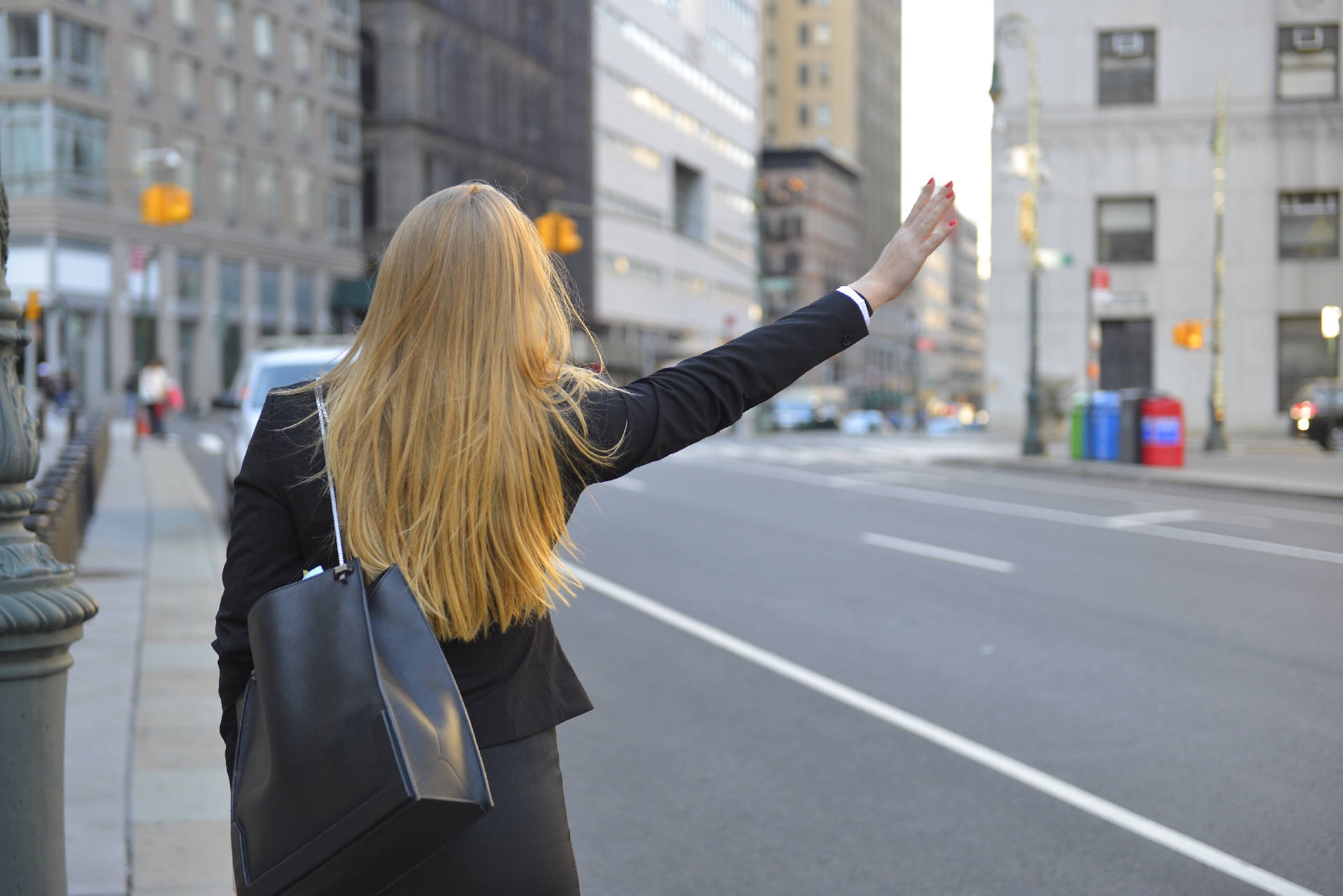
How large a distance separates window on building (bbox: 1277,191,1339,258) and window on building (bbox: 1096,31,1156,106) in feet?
16.4

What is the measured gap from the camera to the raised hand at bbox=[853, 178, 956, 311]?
7.97ft

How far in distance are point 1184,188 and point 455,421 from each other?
39225mm

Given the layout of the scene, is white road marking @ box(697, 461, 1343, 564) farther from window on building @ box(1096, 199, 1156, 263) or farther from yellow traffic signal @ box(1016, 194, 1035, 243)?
window on building @ box(1096, 199, 1156, 263)

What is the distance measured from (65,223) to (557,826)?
51200 mm

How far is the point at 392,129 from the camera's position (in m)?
65.0

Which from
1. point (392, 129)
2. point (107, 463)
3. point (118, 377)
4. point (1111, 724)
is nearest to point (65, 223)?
point (118, 377)

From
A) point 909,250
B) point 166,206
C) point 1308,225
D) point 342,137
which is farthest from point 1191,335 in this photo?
point 342,137

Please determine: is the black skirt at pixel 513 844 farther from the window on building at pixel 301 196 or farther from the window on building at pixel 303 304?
the window on building at pixel 301 196

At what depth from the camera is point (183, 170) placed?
5306cm

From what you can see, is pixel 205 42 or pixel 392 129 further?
pixel 392 129

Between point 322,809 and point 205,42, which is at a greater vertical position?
point 205,42

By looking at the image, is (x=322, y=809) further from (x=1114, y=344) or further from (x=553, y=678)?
(x=1114, y=344)

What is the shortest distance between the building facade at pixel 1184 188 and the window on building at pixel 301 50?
35.0 meters

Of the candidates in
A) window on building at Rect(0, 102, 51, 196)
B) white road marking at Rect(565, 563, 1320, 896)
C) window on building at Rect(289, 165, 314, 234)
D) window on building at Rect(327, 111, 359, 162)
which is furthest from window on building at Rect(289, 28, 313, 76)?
white road marking at Rect(565, 563, 1320, 896)
